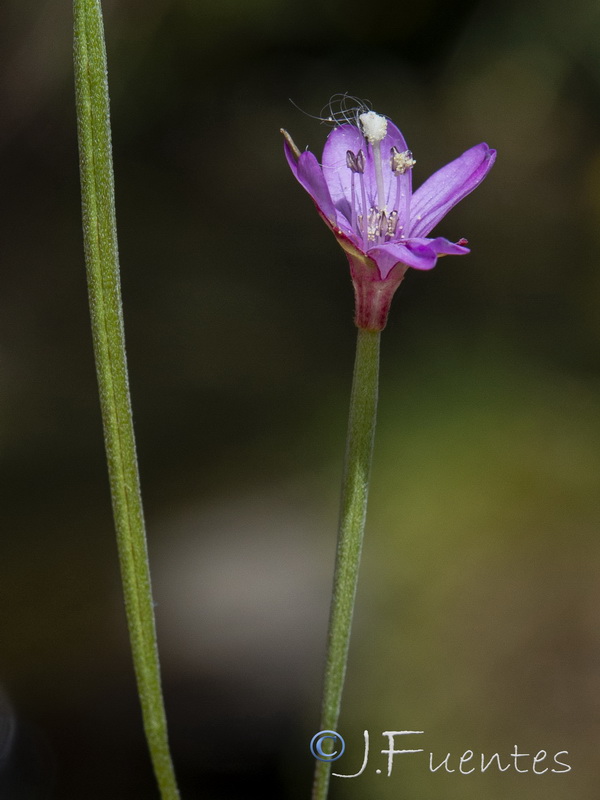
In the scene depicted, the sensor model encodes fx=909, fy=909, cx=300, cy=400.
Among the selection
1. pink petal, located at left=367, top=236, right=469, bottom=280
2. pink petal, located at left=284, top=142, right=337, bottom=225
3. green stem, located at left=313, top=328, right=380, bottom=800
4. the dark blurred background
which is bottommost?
green stem, located at left=313, top=328, right=380, bottom=800

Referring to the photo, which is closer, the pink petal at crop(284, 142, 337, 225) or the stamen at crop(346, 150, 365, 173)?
the pink petal at crop(284, 142, 337, 225)

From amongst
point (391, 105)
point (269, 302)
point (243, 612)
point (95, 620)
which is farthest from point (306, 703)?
point (391, 105)

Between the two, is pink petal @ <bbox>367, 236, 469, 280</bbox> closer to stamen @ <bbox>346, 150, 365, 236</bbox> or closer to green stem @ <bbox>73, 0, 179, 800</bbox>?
stamen @ <bbox>346, 150, 365, 236</bbox>

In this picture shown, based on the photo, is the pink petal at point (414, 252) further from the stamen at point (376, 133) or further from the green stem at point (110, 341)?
the green stem at point (110, 341)

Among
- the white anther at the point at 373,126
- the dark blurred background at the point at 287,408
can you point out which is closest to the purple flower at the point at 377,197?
the white anther at the point at 373,126

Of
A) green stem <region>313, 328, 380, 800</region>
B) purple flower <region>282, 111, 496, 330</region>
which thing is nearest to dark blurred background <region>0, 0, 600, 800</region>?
green stem <region>313, 328, 380, 800</region>

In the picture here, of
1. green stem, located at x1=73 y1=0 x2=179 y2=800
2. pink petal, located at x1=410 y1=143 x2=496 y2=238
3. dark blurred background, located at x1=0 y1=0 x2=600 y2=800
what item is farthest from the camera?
dark blurred background, located at x1=0 y1=0 x2=600 y2=800

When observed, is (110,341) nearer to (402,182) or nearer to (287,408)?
(402,182)

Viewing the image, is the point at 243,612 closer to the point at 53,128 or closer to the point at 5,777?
the point at 5,777

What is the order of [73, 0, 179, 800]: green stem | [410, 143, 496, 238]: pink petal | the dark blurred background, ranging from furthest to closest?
the dark blurred background
[410, 143, 496, 238]: pink petal
[73, 0, 179, 800]: green stem
